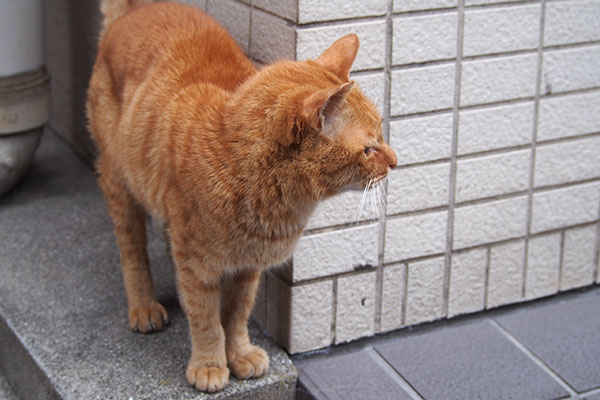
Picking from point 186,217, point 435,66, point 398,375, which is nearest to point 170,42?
point 186,217

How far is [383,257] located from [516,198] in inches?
22.6

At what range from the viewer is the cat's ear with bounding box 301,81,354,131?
6.52 ft

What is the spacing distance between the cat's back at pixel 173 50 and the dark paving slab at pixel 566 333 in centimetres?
140

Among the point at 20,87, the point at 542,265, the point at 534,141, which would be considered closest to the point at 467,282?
the point at 542,265

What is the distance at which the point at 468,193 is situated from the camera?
2920 millimetres

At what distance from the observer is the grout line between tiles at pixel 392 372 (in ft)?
8.71

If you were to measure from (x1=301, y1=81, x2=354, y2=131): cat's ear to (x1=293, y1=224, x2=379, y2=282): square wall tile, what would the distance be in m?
0.70

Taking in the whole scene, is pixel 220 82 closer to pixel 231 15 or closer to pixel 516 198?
pixel 231 15

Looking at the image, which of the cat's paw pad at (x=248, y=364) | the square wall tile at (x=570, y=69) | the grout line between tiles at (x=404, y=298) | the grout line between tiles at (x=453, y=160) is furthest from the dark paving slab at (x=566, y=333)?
the cat's paw pad at (x=248, y=364)

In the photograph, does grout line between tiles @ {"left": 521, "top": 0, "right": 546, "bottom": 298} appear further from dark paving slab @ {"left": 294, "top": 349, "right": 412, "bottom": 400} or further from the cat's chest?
the cat's chest

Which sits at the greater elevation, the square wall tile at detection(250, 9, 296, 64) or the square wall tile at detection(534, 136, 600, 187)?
the square wall tile at detection(250, 9, 296, 64)

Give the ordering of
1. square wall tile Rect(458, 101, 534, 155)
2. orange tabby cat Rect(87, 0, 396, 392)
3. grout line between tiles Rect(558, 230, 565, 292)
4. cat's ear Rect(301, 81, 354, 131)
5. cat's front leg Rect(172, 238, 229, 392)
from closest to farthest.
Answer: cat's ear Rect(301, 81, 354, 131), orange tabby cat Rect(87, 0, 396, 392), cat's front leg Rect(172, 238, 229, 392), square wall tile Rect(458, 101, 534, 155), grout line between tiles Rect(558, 230, 565, 292)

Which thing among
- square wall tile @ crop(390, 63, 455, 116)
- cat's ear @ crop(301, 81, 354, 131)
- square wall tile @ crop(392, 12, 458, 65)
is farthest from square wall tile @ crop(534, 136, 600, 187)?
cat's ear @ crop(301, 81, 354, 131)

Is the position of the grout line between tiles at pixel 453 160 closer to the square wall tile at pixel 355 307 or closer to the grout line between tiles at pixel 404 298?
the grout line between tiles at pixel 404 298
